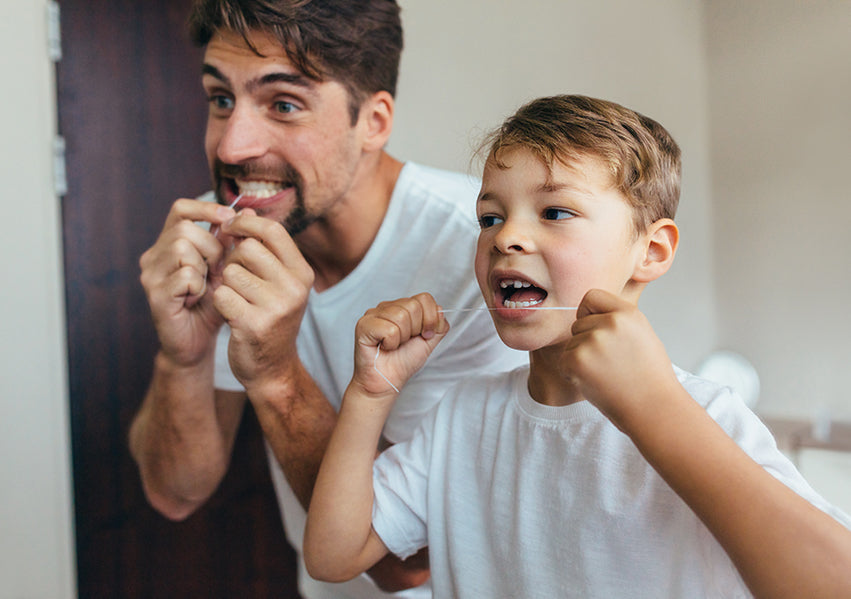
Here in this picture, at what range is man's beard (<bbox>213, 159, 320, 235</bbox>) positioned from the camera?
1060 mm

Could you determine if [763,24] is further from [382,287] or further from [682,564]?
[682,564]

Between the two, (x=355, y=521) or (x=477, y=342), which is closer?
(x=355, y=521)

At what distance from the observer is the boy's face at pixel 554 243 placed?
64cm

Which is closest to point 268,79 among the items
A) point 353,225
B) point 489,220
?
point 353,225

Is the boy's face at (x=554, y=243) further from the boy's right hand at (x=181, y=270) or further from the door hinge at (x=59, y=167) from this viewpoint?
the door hinge at (x=59, y=167)

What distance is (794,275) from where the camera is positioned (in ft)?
5.32

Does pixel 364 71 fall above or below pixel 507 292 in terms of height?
above

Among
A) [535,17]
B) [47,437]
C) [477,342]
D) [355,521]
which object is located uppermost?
[535,17]

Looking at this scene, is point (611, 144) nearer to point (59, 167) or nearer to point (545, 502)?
point (545, 502)

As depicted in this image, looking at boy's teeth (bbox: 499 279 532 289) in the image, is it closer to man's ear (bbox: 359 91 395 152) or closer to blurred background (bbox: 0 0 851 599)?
man's ear (bbox: 359 91 395 152)

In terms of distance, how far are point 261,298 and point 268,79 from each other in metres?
0.34

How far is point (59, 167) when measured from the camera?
148cm

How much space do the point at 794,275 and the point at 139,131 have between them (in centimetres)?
150

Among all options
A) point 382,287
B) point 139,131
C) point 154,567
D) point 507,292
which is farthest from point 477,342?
point 154,567
